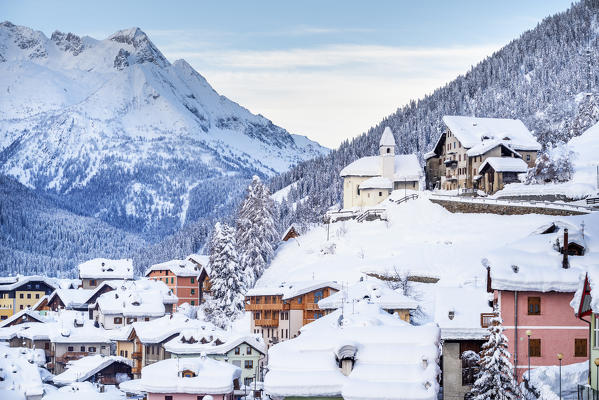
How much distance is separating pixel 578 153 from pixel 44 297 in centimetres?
9312

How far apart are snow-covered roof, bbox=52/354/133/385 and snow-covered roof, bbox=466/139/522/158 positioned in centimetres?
4894

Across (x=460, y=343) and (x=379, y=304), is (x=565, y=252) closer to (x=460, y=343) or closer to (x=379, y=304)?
(x=460, y=343)

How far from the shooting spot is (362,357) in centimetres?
5638

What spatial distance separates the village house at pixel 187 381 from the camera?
8875 centimetres

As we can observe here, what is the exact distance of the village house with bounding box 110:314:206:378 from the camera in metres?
122

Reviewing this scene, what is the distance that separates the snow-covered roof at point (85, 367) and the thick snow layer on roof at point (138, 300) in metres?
15.5

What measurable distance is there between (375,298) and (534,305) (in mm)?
33703

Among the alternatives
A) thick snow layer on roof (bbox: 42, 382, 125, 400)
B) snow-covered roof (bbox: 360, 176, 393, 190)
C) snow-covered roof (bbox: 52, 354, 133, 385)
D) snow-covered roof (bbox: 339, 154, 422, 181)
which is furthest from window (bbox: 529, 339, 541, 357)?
snow-covered roof (bbox: 339, 154, 422, 181)

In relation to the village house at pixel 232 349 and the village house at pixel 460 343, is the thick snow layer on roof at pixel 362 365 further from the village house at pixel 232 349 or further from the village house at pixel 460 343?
the village house at pixel 232 349

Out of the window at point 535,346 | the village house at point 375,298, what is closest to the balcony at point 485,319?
the window at point 535,346

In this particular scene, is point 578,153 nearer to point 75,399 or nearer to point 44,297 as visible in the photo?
point 75,399

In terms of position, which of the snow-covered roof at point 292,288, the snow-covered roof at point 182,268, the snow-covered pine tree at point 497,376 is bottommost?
the snow-covered pine tree at point 497,376

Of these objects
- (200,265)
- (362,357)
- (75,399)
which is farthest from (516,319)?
(200,265)

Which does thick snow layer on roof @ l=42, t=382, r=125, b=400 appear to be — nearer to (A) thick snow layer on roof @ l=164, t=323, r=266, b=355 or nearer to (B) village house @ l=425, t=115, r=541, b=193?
(A) thick snow layer on roof @ l=164, t=323, r=266, b=355
